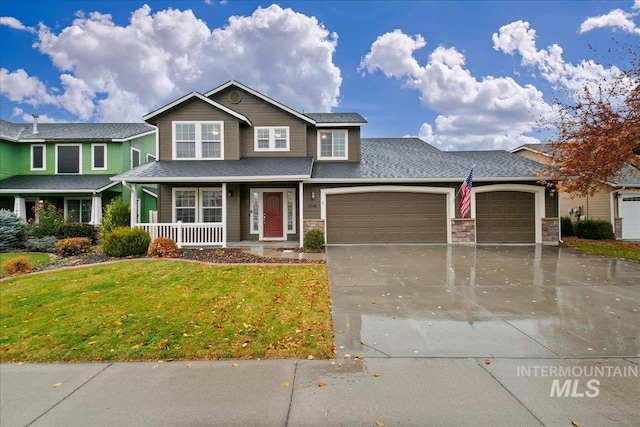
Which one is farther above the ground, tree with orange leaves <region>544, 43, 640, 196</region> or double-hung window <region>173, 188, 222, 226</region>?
tree with orange leaves <region>544, 43, 640, 196</region>

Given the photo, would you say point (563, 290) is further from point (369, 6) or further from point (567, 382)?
point (369, 6)

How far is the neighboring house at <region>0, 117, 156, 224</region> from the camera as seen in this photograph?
16609 mm

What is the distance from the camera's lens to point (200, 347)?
147 inches

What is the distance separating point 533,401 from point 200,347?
356 cm

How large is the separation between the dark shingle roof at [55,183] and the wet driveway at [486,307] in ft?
49.0

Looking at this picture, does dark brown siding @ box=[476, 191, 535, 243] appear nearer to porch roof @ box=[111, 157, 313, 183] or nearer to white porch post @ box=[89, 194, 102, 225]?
porch roof @ box=[111, 157, 313, 183]

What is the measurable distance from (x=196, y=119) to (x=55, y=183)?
972 cm

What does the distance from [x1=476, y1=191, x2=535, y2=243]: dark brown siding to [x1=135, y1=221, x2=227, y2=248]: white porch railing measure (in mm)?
11215

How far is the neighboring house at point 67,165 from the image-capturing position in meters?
16.6

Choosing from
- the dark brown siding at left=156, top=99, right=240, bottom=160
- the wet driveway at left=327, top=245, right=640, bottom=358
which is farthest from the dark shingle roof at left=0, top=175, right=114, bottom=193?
the wet driveway at left=327, top=245, right=640, bottom=358

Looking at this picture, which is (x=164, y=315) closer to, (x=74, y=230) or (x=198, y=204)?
(x=198, y=204)

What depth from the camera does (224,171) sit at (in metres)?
12.5

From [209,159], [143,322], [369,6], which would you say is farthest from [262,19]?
[143,322]

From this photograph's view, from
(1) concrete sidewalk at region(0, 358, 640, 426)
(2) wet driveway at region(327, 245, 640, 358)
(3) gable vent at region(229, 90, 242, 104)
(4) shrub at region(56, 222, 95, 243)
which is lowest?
(1) concrete sidewalk at region(0, 358, 640, 426)
